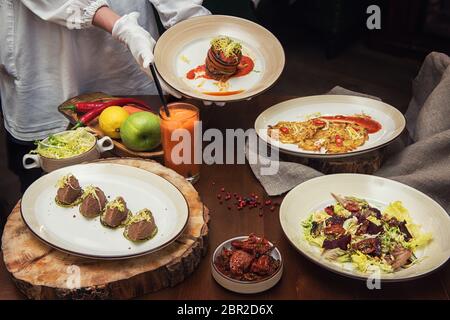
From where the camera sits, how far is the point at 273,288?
1402mm

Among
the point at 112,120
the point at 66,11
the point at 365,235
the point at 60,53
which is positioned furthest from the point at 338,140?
the point at 60,53

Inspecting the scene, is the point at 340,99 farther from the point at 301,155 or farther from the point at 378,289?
the point at 378,289

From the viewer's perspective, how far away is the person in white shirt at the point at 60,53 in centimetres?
217

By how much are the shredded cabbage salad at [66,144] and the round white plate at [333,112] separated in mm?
566

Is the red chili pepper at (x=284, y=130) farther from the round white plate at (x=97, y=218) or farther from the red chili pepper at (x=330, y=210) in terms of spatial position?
the round white plate at (x=97, y=218)

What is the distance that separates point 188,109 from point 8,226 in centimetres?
63

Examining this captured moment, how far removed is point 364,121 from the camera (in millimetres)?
1994

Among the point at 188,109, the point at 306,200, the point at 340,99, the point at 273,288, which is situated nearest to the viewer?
the point at 273,288

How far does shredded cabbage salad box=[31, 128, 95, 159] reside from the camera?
5.77 ft

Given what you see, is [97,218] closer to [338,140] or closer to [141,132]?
[141,132]

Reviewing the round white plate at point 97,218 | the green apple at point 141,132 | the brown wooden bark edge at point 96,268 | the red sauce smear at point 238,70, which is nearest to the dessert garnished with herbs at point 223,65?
the red sauce smear at point 238,70

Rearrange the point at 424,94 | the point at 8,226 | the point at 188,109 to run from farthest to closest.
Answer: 1. the point at 424,94
2. the point at 188,109
3. the point at 8,226

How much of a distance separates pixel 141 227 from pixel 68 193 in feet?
0.87

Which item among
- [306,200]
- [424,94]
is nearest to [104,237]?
[306,200]
